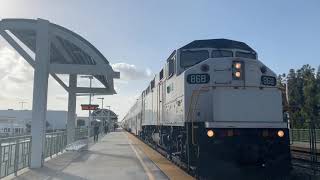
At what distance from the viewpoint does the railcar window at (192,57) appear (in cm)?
1320

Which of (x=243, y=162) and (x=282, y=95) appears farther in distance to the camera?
(x=282, y=95)

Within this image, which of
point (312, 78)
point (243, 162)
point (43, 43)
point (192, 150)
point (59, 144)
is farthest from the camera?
point (312, 78)

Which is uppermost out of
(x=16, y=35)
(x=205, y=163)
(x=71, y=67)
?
(x=16, y=35)

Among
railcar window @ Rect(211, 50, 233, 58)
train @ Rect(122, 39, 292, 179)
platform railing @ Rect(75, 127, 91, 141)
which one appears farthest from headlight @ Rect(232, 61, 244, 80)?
platform railing @ Rect(75, 127, 91, 141)

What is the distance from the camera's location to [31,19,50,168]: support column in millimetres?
14086

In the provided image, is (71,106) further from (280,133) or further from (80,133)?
(280,133)

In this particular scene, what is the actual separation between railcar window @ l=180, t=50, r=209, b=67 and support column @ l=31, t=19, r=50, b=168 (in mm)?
4762

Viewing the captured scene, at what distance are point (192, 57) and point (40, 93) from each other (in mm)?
5276

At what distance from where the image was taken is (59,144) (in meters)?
20.2

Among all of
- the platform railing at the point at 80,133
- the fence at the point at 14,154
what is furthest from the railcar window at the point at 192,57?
the platform railing at the point at 80,133

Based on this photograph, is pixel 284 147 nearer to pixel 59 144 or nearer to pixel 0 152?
pixel 0 152

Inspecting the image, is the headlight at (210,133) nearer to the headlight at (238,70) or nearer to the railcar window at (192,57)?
the headlight at (238,70)

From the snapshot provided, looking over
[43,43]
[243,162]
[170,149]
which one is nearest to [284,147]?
[243,162]

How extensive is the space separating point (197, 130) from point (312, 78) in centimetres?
4304
